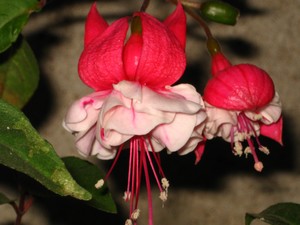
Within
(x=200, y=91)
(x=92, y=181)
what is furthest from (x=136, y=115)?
(x=200, y=91)

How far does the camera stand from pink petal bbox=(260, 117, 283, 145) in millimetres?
691

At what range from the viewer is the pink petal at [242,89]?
1.96ft

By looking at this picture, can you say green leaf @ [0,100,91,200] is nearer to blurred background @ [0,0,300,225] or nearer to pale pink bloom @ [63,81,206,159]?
pale pink bloom @ [63,81,206,159]

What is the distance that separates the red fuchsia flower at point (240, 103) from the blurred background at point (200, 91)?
0.48m

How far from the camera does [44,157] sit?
1.49 ft

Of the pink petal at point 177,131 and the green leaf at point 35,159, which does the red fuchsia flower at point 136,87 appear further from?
the green leaf at point 35,159

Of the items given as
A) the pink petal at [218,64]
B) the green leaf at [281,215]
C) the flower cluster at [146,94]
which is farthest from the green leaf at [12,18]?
the green leaf at [281,215]

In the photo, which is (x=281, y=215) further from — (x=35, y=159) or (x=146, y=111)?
(x=35, y=159)

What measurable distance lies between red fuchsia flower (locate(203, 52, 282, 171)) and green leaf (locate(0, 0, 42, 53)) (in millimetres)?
219

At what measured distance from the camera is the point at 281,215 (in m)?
0.77

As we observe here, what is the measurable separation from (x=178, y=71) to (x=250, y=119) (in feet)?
0.49

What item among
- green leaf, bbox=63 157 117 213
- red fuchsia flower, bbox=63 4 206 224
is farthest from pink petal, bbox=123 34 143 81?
green leaf, bbox=63 157 117 213

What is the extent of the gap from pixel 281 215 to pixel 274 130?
5.4 inches

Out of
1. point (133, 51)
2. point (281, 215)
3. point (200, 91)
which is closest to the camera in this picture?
Result: point (133, 51)
